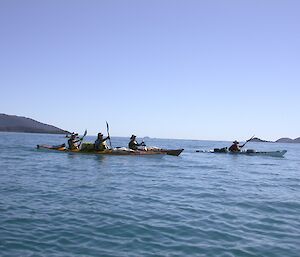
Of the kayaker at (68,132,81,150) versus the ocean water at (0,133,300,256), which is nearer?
the ocean water at (0,133,300,256)

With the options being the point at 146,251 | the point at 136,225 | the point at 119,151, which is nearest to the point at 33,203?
the point at 136,225

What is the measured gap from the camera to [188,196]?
54.2 ft

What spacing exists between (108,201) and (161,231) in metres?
4.36

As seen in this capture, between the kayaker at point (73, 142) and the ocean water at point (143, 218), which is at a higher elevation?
the kayaker at point (73, 142)

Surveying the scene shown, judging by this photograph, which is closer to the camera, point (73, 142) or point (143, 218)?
point (143, 218)

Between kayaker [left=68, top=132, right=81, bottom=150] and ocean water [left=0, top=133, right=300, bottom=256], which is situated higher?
kayaker [left=68, top=132, right=81, bottom=150]

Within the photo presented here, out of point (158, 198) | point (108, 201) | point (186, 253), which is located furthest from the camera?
point (158, 198)

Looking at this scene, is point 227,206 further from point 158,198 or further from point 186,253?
point 186,253

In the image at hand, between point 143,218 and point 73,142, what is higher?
point 73,142

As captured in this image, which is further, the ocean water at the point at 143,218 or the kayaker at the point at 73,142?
Result: the kayaker at the point at 73,142

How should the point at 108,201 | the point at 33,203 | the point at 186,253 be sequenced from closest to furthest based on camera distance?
the point at 186,253
the point at 33,203
the point at 108,201

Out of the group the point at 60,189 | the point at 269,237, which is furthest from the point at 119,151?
the point at 269,237

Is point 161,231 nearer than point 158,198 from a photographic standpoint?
Yes

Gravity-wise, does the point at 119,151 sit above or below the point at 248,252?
above
